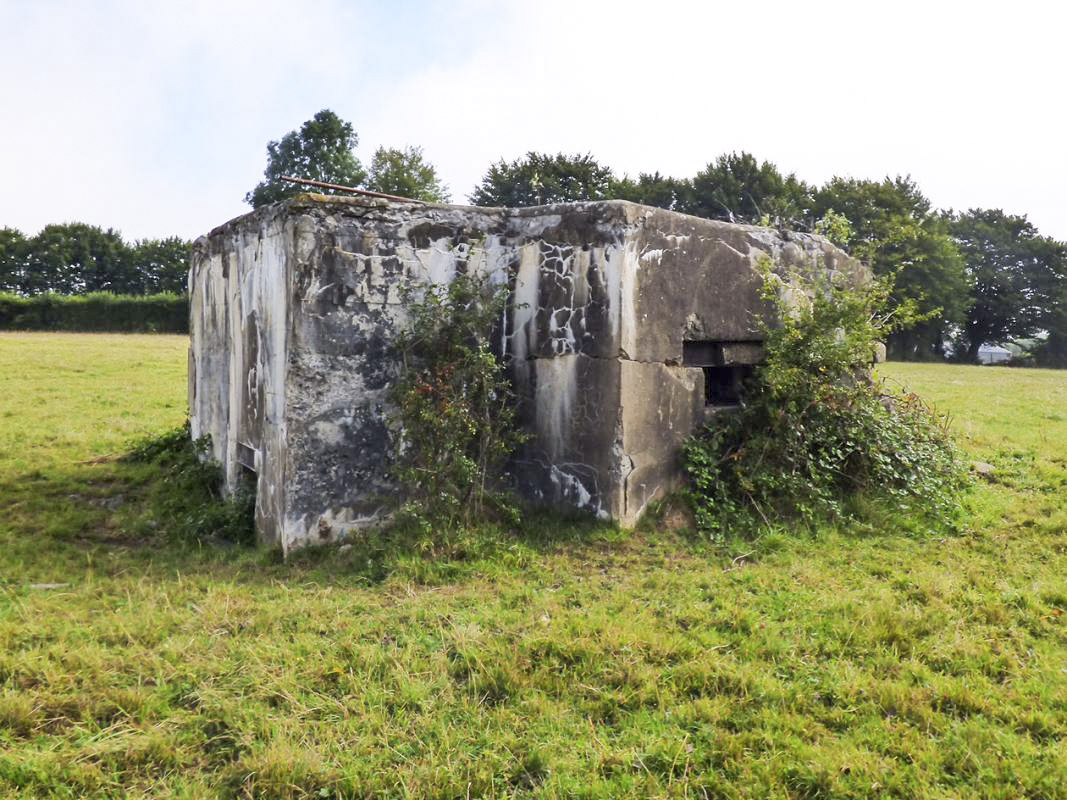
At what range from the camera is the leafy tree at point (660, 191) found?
39.1m

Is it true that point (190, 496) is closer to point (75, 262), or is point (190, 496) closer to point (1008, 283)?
point (1008, 283)

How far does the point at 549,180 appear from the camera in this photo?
3766 cm

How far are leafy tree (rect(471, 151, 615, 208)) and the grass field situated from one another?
3397 centimetres

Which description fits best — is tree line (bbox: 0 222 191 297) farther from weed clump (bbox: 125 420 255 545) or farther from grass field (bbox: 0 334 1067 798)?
grass field (bbox: 0 334 1067 798)

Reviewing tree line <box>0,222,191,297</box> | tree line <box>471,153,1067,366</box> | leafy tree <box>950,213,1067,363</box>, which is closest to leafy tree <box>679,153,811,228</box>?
tree line <box>471,153,1067,366</box>

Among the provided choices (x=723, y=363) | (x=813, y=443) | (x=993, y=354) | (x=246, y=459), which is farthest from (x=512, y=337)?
(x=993, y=354)

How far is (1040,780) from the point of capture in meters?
2.86

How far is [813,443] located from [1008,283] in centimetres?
4126

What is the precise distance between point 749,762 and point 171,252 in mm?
49479

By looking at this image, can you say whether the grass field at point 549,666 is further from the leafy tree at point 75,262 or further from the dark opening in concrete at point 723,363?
the leafy tree at point 75,262

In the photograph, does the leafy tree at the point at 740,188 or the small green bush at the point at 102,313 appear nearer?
the small green bush at the point at 102,313

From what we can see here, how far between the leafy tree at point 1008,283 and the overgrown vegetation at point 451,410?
4017 cm

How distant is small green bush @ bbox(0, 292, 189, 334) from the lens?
97.7 feet

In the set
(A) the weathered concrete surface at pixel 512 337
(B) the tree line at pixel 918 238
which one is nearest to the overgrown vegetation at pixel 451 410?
(A) the weathered concrete surface at pixel 512 337
